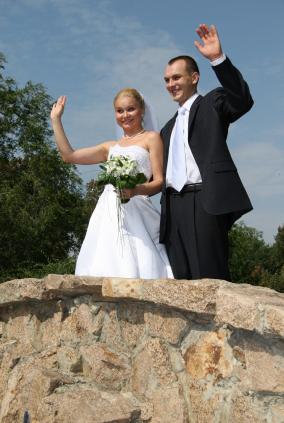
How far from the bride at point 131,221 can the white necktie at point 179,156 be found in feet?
0.86

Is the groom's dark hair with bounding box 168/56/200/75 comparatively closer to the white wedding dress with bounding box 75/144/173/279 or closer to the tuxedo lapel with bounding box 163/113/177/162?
the tuxedo lapel with bounding box 163/113/177/162

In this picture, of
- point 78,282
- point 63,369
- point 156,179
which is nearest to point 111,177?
point 156,179

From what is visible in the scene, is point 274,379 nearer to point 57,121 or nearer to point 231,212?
point 231,212

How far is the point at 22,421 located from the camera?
459cm

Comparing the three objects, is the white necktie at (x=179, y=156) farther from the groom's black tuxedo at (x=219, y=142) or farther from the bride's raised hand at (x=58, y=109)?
the bride's raised hand at (x=58, y=109)

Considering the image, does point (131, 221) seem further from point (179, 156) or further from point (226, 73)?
point (226, 73)

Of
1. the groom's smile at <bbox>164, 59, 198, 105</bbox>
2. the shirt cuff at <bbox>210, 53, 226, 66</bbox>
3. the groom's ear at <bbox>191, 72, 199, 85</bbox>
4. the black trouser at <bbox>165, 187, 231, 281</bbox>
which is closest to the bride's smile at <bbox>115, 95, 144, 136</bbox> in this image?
the groom's smile at <bbox>164, 59, 198, 105</bbox>

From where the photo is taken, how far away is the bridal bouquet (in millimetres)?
4516

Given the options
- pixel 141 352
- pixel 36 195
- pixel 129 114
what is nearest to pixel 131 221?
pixel 129 114

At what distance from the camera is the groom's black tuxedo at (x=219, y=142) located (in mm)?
4129

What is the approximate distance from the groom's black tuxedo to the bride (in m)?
0.28

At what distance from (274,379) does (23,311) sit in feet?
9.49

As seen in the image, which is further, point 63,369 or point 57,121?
point 57,121

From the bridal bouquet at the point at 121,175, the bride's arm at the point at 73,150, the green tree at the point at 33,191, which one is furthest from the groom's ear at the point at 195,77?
the green tree at the point at 33,191
